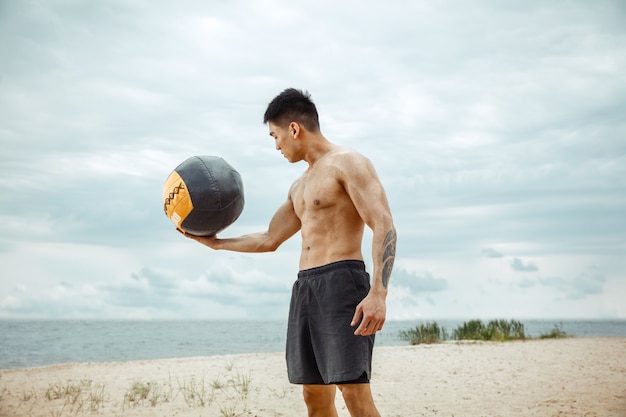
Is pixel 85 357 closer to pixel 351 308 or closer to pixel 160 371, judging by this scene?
pixel 160 371

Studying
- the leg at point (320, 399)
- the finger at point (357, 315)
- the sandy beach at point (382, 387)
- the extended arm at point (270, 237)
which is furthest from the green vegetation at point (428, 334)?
the finger at point (357, 315)

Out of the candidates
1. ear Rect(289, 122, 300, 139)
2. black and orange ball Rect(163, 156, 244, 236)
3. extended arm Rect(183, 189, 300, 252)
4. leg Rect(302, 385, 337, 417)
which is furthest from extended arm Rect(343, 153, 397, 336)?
black and orange ball Rect(163, 156, 244, 236)

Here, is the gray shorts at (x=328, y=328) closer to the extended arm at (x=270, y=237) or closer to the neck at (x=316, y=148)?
the extended arm at (x=270, y=237)

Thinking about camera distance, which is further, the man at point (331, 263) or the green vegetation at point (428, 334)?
the green vegetation at point (428, 334)

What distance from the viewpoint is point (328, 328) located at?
341 cm

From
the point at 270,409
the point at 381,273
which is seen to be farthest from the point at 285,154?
the point at 270,409

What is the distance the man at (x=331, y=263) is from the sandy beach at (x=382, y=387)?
2.71m

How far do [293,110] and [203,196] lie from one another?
33.5 inches

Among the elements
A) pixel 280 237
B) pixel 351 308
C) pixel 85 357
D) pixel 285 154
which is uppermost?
pixel 285 154

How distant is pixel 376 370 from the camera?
9008mm

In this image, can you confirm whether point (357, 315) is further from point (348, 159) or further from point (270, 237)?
point (270, 237)

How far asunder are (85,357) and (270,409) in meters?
13.8

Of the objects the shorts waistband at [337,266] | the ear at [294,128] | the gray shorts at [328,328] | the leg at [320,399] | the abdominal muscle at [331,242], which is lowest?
the leg at [320,399]

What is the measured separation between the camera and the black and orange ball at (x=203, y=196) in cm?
396
